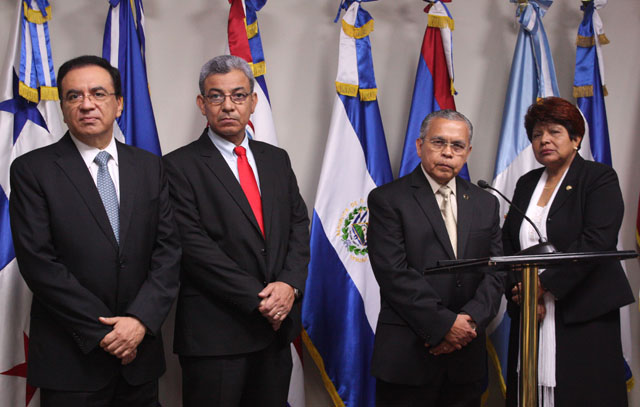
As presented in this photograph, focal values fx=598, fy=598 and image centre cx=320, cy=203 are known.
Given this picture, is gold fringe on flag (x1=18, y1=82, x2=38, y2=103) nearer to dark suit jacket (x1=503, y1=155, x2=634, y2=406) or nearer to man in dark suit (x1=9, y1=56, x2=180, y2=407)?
man in dark suit (x1=9, y1=56, x2=180, y2=407)

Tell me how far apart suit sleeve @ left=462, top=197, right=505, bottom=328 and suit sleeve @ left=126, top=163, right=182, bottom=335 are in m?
1.07

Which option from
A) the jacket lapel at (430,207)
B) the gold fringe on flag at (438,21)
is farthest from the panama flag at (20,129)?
the gold fringe on flag at (438,21)

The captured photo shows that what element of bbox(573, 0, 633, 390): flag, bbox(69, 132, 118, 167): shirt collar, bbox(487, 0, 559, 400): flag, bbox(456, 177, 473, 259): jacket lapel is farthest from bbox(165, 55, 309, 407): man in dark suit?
bbox(573, 0, 633, 390): flag

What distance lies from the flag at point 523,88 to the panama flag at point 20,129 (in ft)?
7.46

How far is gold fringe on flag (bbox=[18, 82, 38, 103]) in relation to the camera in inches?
104

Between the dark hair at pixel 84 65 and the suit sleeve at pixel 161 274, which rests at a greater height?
the dark hair at pixel 84 65

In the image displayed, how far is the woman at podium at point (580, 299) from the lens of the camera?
2371mm

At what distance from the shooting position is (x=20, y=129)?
2682 mm

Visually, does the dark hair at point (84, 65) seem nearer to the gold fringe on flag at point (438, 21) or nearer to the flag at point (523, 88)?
the gold fringe on flag at point (438, 21)

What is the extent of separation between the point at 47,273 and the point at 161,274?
363 millimetres

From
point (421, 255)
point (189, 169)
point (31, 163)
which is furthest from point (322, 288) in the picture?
point (31, 163)

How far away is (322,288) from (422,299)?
939mm

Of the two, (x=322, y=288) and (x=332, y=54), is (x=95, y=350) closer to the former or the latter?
(x=322, y=288)

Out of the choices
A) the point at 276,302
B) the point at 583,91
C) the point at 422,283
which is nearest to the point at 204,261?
the point at 276,302
